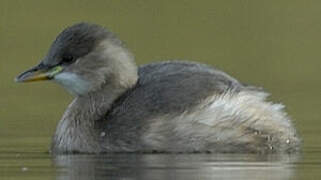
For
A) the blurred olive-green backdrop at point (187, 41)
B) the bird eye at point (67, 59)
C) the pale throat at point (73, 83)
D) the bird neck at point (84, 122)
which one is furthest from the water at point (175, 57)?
the bird eye at point (67, 59)

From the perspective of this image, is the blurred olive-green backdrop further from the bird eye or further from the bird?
the bird eye

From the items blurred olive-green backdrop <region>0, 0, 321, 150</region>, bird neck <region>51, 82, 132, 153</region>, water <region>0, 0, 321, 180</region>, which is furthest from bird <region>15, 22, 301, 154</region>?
blurred olive-green backdrop <region>0, 0, 321, 150</region>

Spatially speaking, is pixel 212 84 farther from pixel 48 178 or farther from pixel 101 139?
pixel 48 178

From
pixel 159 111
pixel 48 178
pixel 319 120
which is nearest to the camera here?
pixel 48 178

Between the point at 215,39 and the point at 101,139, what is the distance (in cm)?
1136

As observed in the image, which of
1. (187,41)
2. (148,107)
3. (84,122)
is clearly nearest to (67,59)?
(84,122)

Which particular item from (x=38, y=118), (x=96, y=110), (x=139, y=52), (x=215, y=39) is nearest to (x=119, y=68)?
(x=96, y=110)

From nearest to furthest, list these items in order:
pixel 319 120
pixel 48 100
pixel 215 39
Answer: pixel 319 120 < pixel 48 100 < pixel 215 39

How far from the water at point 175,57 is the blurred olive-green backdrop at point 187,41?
0.02 m

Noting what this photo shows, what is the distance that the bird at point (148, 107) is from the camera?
16.2 m

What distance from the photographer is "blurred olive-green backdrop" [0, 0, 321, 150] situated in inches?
795

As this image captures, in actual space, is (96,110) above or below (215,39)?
below

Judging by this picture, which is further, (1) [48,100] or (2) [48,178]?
(1) [48,100]

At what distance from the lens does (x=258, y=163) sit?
1516cm
